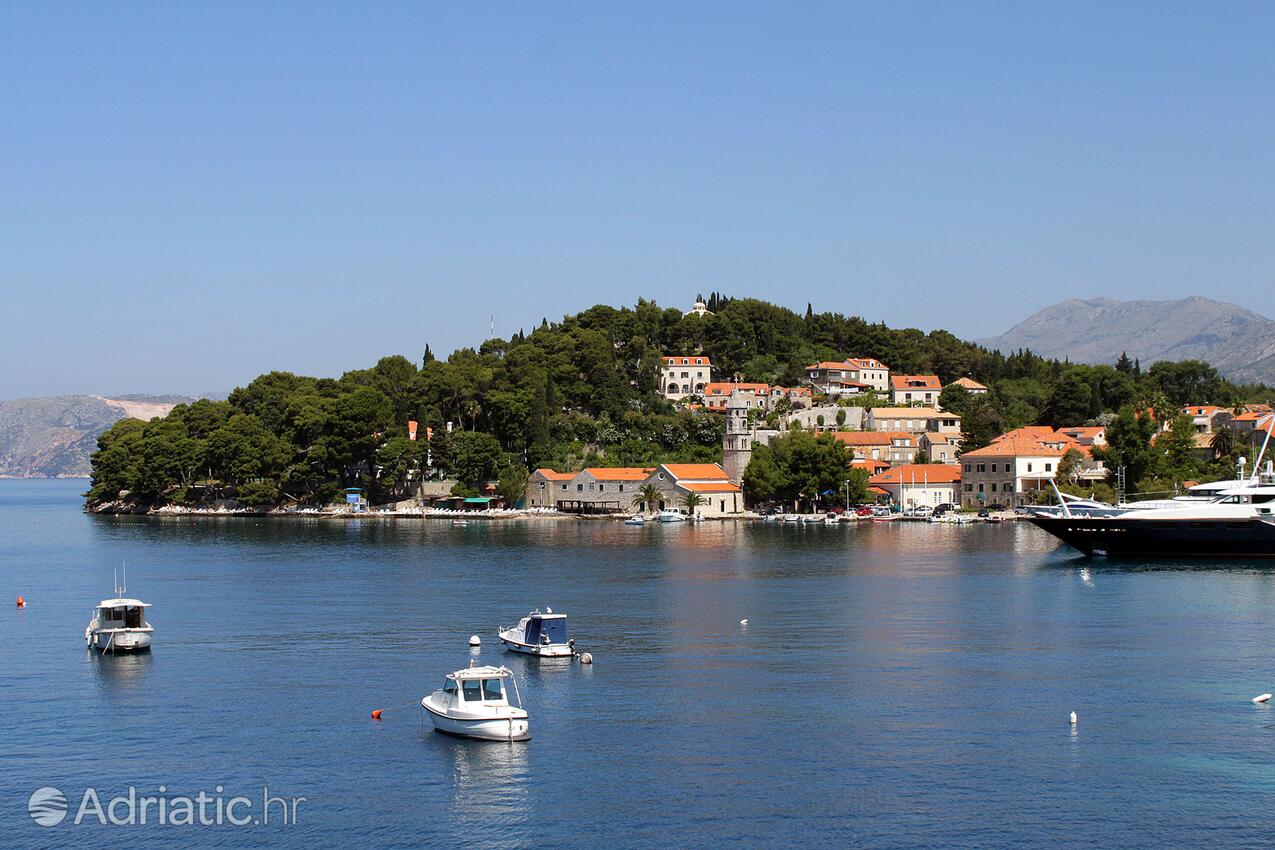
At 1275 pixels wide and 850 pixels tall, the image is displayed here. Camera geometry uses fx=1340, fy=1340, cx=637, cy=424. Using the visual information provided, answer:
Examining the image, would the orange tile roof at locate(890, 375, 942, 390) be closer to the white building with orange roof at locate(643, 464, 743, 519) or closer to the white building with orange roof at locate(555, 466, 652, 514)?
the white building with orange roof at locate(643, 464, 743, 519)

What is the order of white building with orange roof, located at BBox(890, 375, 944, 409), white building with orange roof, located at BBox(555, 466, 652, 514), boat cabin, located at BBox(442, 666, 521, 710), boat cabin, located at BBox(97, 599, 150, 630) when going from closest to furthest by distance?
1. boat cabin, located at BBox(442, 666, 521, 710)
2. boat cabin, located at BBox(97, 599, 150, 630)
3. white building with orange roof, located at BBox(555, 466, 652, 514)
4. white building with orange roof, located at BBox(890, 375, 944, 409)

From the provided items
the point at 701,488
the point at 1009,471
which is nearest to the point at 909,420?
the point at 1009,471

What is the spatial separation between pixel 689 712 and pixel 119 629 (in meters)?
21.8

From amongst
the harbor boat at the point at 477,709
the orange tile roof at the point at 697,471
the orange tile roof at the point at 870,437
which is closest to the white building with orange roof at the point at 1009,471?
the orange tile roof at the point at 870,437

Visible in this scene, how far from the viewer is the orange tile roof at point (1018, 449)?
127 meters

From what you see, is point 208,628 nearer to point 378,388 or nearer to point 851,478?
point 851,478

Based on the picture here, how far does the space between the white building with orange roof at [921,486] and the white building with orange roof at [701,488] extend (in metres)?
14.4

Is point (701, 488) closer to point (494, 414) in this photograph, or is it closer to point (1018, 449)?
point (494, 414)

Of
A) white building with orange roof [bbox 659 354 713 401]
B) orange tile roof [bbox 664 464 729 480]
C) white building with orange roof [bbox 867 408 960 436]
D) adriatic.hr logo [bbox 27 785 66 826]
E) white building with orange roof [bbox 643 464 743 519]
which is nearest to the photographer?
adriatic.hr logo [bbox 27 785 66 826]

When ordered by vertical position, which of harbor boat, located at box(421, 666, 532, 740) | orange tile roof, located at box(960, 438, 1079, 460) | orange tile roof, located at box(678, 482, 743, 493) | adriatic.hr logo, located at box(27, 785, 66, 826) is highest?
orange tile roof, located at box(960, 438, 1079, 460)

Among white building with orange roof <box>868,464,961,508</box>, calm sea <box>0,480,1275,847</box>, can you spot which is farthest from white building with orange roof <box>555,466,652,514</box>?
calm sea <box>0,480,1275,847</box>

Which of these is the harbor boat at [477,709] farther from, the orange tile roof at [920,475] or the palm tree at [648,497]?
the orange tile roof at [920,475]

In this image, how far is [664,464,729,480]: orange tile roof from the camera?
12938cm

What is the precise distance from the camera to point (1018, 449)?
127m
